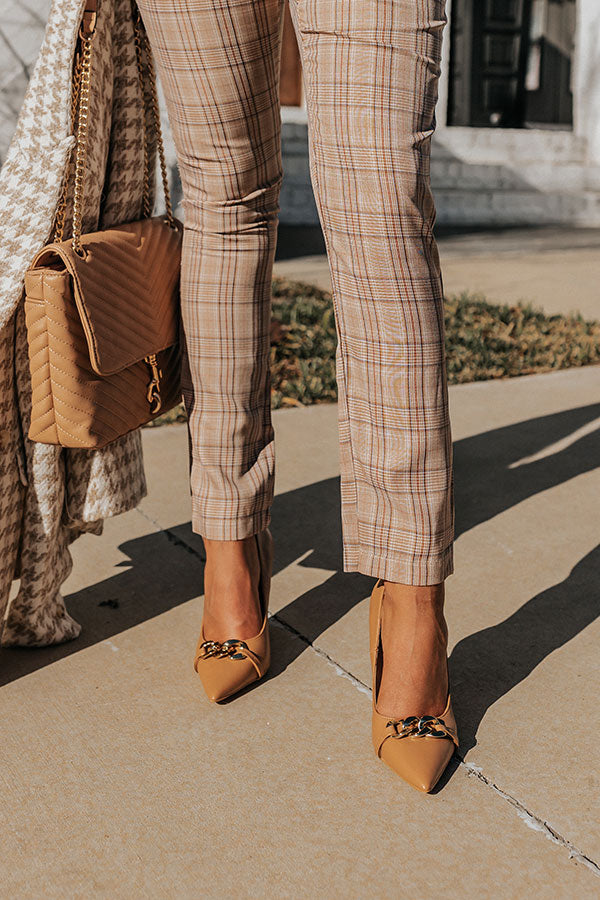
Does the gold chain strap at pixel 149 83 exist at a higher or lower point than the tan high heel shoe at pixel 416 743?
higher

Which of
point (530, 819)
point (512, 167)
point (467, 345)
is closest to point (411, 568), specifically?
point (530, 819)

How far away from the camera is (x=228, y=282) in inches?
66.1

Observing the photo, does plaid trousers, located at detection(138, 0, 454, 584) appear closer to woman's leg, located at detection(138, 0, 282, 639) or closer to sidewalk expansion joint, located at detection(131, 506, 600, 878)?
woman's leg, located at detection(138, 0, 282, 639)

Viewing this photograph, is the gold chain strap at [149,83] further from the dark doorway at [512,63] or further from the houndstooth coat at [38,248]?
the dark doorway at [512,63]

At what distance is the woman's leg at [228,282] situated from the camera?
1557 millimetres

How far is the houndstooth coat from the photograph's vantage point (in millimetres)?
1653

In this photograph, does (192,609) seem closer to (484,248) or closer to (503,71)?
(484,248)

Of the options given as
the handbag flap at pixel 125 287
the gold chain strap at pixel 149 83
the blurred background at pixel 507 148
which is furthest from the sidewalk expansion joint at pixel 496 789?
the blurred background at pixel 507 148

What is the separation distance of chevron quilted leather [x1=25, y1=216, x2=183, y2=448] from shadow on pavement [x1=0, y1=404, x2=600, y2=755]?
1.56ft

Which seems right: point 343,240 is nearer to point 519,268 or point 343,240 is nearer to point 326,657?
point 326,657

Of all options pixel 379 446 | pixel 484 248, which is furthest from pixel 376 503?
pixel 484 248

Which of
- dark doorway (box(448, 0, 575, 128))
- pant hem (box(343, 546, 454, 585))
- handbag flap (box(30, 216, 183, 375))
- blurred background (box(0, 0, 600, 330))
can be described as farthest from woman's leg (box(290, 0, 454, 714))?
dark doorway (box(448, 0, 575, 128))

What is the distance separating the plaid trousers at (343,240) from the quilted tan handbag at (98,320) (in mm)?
59

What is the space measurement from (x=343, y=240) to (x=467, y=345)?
9.52 ft
